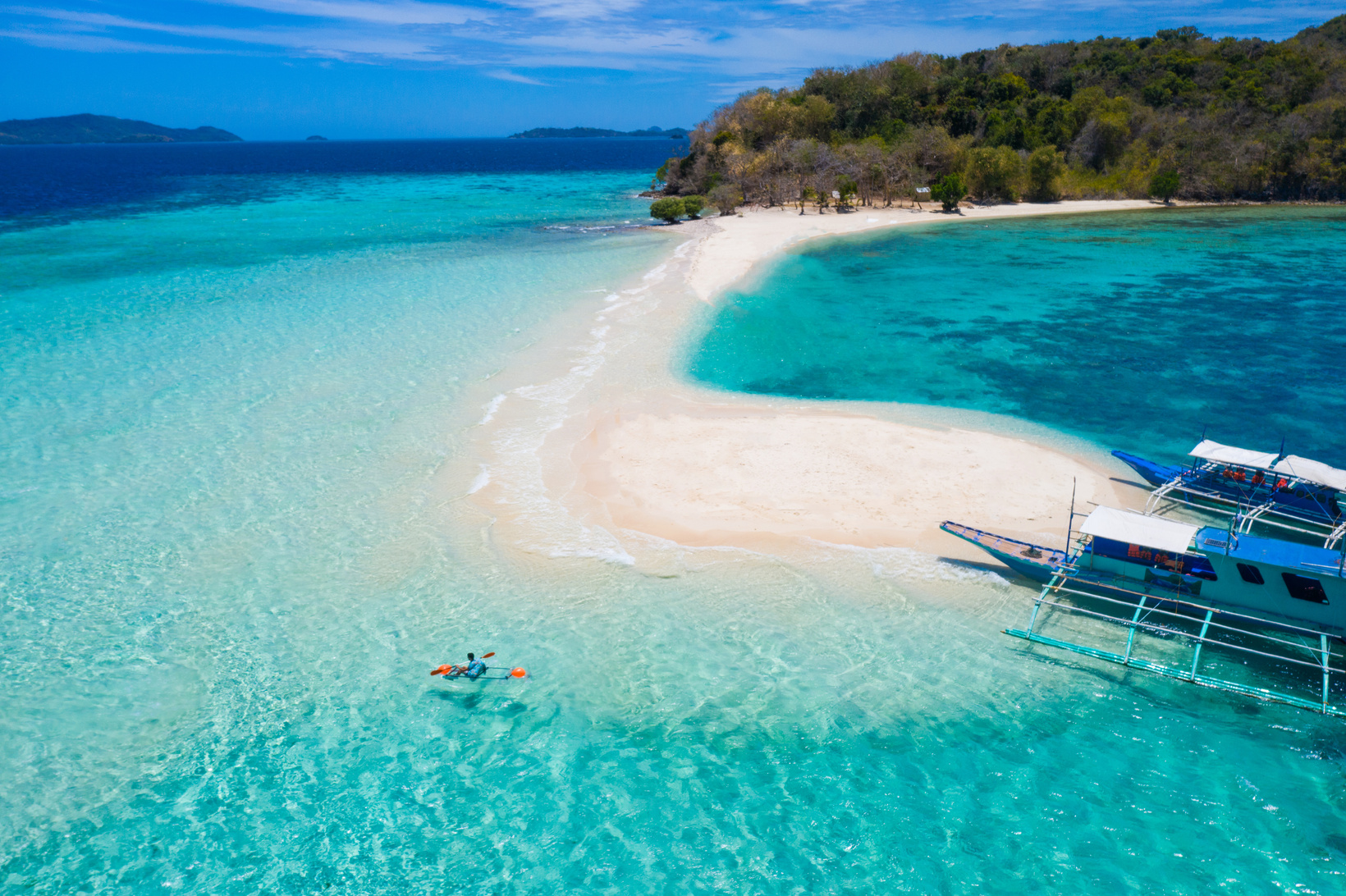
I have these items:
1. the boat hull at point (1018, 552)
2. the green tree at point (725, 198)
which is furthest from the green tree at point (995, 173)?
the boat hull at point (1018, 552)

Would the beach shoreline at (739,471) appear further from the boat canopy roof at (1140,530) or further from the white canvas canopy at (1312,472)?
the white canvas canopy at (1312,472)

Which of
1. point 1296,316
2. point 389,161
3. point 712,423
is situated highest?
point 389,161

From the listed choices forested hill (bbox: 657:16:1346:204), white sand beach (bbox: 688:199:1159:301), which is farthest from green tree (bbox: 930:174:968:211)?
forested hill (bbox: 657:16:1346:204)

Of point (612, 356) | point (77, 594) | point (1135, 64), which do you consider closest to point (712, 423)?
point (612, 356)

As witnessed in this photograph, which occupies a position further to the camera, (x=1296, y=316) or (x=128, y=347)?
(x=1296, y=316)

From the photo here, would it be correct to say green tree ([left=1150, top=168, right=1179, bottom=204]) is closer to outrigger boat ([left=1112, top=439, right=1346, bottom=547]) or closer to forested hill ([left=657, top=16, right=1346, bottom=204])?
forested hill ([left=657, top=16, right=1346, bottom=204])

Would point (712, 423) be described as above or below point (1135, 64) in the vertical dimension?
below

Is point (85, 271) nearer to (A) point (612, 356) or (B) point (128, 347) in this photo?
(B) point (128, 347)
